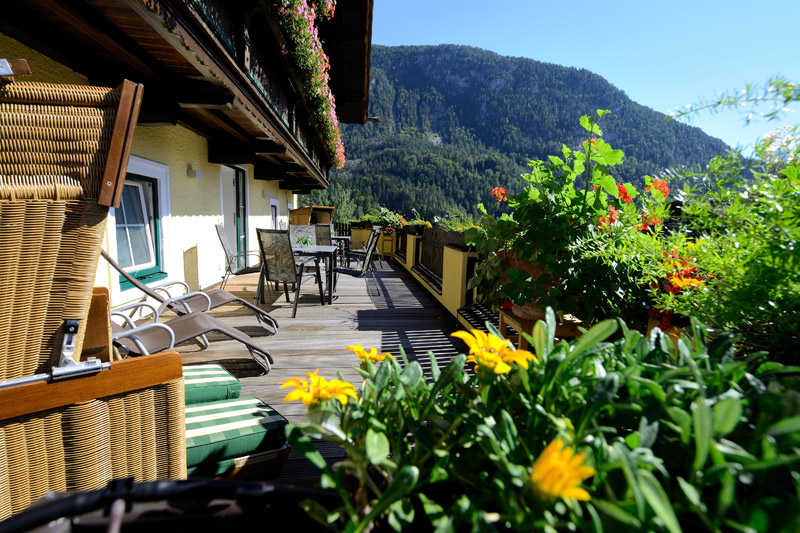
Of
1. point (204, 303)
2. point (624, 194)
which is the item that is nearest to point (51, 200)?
point (624, 194)

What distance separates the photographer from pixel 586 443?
473 millimetres

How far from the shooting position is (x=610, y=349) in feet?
2.01

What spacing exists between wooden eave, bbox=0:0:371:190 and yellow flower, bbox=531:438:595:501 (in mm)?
2583

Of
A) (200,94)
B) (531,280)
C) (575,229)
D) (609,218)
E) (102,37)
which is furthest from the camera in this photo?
(200,94)

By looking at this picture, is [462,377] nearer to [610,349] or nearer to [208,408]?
[610,349]

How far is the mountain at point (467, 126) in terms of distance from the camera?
60.7 metres

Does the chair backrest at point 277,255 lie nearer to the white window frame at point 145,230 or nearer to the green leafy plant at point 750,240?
the white window frame at point 145,230

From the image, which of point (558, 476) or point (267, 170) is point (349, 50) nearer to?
point (267, 170)

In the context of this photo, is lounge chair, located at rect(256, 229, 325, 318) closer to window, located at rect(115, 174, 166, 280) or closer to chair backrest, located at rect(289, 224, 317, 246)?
window, located at rect(115, 174, 166, 280)

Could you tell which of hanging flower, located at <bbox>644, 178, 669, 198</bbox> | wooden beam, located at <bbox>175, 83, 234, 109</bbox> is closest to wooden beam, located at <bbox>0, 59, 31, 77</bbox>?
hanging flower, located at <bbox>644, 178, 669, 198</bbox>

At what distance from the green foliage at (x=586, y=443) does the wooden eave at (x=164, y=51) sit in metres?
2.44

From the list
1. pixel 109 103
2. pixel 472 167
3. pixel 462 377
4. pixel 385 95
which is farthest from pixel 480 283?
pixel 385 95

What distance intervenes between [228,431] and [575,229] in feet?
5.63

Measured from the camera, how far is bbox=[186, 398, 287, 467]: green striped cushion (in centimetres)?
123
